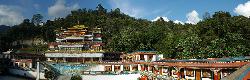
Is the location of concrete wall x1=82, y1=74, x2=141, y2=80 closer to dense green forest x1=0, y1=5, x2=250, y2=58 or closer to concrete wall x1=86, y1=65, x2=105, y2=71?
concrete wall x1=86, y1=65, x2=105, y2=71

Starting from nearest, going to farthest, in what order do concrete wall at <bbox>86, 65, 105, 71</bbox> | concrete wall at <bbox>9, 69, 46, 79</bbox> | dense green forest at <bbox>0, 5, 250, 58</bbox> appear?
dense green forest at <bbox>0, 5, 250, 58</bbox> → concrete wall at <bbox>86, 65, 105, 71</bbox> → concrete wall at <bbox>9, 69, 46, 79</bbox>

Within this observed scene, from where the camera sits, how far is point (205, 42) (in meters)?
67.8

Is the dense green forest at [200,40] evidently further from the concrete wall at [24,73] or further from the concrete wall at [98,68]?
the concrete wall at [24,73]

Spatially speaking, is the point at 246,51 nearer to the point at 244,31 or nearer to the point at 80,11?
the point at 244,31

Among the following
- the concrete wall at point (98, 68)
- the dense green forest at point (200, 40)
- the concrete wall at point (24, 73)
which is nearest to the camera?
the dense green forest at point (200, 40)

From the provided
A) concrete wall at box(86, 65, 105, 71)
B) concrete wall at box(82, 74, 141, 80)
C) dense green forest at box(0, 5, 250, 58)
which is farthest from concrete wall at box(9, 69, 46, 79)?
dense green forest at box(0, 5, 250, 58)

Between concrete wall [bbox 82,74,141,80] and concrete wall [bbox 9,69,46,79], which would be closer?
concrete wall [bbox 82,74,141,80]

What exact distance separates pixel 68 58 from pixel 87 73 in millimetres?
16459

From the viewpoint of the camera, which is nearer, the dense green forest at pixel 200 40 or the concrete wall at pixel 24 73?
the dense green forest at pixel 200 40

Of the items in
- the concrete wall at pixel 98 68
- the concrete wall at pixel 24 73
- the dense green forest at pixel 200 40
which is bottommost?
the concrete wall at pixel 24 73

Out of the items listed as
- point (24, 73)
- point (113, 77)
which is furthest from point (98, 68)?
point (24, 73)

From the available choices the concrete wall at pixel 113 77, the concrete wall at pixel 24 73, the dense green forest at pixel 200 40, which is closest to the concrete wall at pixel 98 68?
the concrete wall at pixel 113 77

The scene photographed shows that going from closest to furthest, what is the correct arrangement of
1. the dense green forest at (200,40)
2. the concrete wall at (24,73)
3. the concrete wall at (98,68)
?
the dense green forest at (200,40) → the concrete wall at (98,68) → the concrete wall at (24,73)

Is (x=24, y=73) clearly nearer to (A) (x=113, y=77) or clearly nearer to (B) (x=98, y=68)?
(B) (x=98, y=68)
